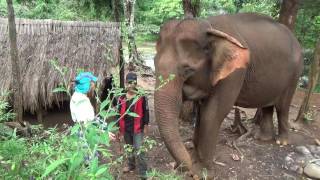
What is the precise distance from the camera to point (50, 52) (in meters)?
8.16

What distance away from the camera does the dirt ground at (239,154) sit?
673 cm

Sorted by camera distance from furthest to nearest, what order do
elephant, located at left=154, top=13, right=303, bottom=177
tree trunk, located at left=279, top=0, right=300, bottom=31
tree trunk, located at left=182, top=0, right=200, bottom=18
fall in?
tree trunk, located at left=279, top=0, right=300, bottom=31 < tree trunk, located at left=182, top=0, right=200, bottom=18 < elephant, located at left=154, top=13, right=303, bottom=177

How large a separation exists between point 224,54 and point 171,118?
3.85 ft

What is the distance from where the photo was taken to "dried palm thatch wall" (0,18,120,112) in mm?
7961

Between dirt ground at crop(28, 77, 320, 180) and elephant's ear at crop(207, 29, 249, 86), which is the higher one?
elephant's ear at crop(207, 29, 249, 86)

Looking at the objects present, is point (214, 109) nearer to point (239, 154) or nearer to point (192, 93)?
point (192, 93)

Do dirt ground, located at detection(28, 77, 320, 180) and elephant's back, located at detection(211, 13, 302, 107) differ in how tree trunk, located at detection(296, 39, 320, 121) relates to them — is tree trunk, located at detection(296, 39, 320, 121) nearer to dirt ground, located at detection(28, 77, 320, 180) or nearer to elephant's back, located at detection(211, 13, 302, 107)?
dirt ground, located at detection(28, 77, 320, 180)

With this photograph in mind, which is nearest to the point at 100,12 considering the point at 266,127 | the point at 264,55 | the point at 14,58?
the point at 266,127

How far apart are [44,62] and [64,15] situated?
7.48 m

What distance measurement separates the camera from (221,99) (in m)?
6.02

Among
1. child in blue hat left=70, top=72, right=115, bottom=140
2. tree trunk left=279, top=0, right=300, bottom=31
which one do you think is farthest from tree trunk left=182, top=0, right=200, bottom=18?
child in blue hat left=70, top=72, right=115, bottom=140

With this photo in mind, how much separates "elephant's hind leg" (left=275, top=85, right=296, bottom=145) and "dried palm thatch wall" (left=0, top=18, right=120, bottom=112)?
2988 mm

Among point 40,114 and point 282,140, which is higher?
point 40,114

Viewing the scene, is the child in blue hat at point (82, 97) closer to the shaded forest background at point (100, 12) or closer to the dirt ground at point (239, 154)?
the dirt ground at point (239, 154)
